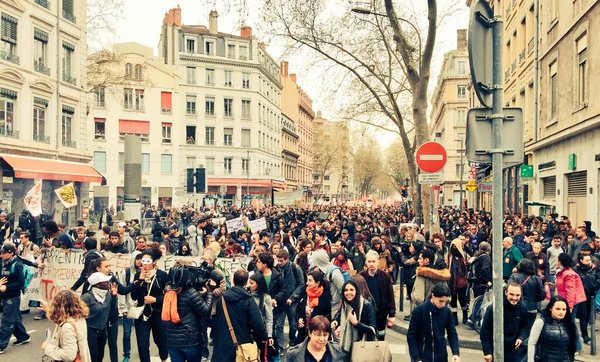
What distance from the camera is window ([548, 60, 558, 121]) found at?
2162 cm

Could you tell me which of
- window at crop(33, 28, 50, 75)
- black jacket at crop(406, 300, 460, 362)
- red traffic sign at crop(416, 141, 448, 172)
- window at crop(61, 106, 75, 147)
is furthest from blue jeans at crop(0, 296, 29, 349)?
window at crop(61, 106, 75, 147)

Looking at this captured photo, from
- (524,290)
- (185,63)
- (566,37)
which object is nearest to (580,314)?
(524,290)

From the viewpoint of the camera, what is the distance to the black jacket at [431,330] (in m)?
5.90

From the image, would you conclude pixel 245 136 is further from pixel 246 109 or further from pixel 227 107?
pixel 227 107

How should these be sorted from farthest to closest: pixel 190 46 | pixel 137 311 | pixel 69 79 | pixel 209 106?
pixel 209 106
pixel 190 46
pixel 69 79
pixel 137 311

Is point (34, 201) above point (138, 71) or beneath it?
beneath

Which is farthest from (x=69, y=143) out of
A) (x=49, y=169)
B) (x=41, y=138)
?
(x=49, y=169)

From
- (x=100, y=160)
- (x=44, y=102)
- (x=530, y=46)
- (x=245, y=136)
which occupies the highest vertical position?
(x=530, y=46)

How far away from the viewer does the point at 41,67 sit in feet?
86.6

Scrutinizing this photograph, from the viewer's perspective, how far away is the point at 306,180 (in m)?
97.5

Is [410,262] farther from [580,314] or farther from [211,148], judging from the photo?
[211,148]

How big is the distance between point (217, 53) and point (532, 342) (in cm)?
5699

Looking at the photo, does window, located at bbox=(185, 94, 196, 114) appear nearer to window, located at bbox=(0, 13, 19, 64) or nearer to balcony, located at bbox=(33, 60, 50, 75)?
balcony, located at bbox=(33, 60, 50, 75)

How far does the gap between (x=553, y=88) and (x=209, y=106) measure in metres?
42.1
